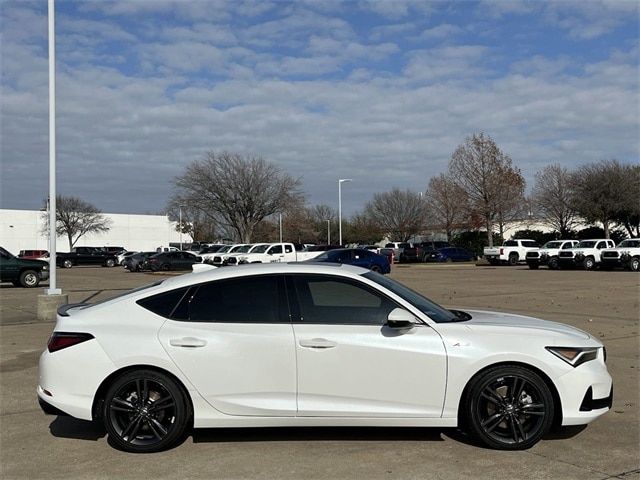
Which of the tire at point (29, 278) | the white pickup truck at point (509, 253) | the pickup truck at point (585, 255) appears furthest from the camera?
the white pickup truck at point (509, 253)

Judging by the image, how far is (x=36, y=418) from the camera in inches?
261

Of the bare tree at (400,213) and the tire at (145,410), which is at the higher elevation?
the bare tree at (400,213)

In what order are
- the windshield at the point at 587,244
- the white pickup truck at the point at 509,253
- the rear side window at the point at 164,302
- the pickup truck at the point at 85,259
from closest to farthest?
the rear side window at the point at 164,302, the windshield at the point at 587,244, the white pickup truck at the point at 509,253, the pickup truck at the point at 85,259

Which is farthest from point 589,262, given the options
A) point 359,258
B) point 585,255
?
point 359,258

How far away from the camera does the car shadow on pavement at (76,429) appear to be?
5980 mm

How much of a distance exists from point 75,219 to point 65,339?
274 ft

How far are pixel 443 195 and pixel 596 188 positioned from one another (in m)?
14.2

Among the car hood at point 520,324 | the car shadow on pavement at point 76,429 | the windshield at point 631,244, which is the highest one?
the windshield at point 631,244

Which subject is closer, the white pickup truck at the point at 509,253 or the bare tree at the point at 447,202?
the white pickup truck at the point at 509,253

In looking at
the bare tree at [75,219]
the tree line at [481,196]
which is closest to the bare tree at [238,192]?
the tree line at [481,196]

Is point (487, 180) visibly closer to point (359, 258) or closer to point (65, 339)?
point (359, 258)

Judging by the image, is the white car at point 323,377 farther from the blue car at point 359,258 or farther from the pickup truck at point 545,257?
the pickup truck at point 545,257

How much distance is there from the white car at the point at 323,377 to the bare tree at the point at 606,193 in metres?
53.5

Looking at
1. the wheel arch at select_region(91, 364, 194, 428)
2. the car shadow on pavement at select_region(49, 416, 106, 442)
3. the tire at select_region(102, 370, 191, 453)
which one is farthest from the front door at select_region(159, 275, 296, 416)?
the car shadow on pavement at select_region(49, 416, 106, 442)
